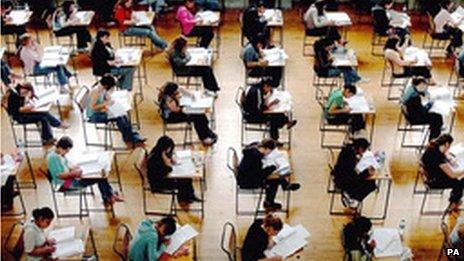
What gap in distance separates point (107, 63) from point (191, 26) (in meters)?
2.10

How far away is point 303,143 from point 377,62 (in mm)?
3212

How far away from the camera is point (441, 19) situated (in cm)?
1186

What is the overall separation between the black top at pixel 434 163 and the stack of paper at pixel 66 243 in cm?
430

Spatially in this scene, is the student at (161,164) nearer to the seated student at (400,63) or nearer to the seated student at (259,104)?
the seated student at (259,104)

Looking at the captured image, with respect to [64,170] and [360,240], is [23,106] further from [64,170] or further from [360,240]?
[360,240]

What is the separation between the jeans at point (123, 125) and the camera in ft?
31.3

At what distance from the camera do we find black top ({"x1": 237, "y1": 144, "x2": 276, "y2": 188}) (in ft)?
26.5

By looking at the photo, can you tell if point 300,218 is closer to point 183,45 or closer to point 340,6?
point 183,45

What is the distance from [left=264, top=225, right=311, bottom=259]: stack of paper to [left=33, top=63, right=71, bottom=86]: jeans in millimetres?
5347

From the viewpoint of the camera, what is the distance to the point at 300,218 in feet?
28.6

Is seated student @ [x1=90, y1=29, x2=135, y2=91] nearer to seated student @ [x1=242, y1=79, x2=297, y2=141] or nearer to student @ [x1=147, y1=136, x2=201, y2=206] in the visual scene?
seated student @ [x1=242, y1=79, x2=297, y2=141]

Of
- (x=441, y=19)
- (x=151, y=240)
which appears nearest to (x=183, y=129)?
(x=151, y=240)

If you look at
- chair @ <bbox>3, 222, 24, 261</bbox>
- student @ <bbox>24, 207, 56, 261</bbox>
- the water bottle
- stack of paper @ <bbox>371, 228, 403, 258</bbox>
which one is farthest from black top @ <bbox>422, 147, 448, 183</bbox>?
chair @ <bbox>3, 222, 24, 261</bbox>

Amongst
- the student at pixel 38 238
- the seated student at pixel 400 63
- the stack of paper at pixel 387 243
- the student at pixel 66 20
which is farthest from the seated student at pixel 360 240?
the student at pixel 66 20
